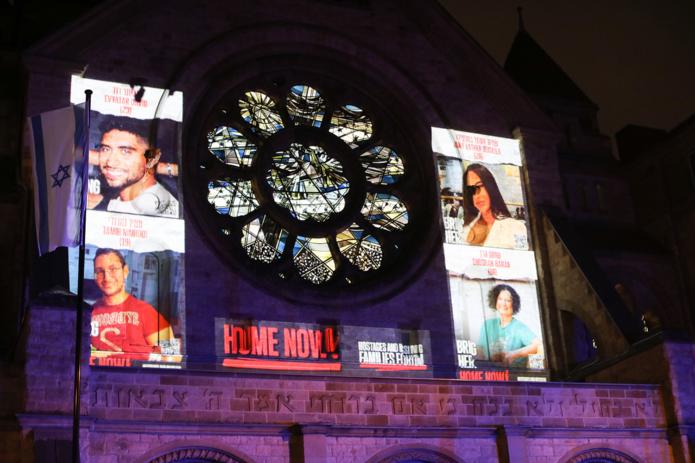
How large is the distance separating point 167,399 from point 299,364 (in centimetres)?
546

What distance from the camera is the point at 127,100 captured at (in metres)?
25.5

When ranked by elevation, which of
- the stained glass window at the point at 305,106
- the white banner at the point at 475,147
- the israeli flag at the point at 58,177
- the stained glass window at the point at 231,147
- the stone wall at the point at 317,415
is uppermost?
the stained glass window at the point at 305,106

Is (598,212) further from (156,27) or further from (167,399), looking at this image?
(167,399)

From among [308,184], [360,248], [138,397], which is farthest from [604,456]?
[138,397]

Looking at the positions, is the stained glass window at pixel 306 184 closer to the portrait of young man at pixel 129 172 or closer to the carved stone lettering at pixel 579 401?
the portrait of young man at pixel 129 172

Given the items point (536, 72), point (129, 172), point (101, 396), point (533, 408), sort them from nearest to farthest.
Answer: point (101, 396)
point (533, 408)
point (129, 172)
point (536, 72)

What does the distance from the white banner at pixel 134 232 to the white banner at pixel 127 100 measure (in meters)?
2.64

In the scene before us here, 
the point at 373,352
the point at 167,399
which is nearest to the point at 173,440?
the point at 167,399

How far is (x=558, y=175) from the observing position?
29938mm

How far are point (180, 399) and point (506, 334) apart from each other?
9.97m

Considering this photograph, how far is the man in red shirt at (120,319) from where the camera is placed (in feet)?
75.7

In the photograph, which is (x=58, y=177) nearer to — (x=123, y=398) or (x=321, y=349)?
(x=123, y=398)

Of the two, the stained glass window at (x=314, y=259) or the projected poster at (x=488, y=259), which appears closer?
the stained glass window at (x=314, y=259)

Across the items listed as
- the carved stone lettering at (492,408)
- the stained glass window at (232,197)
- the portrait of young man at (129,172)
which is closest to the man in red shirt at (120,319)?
the portrait of young man at (129,172)
